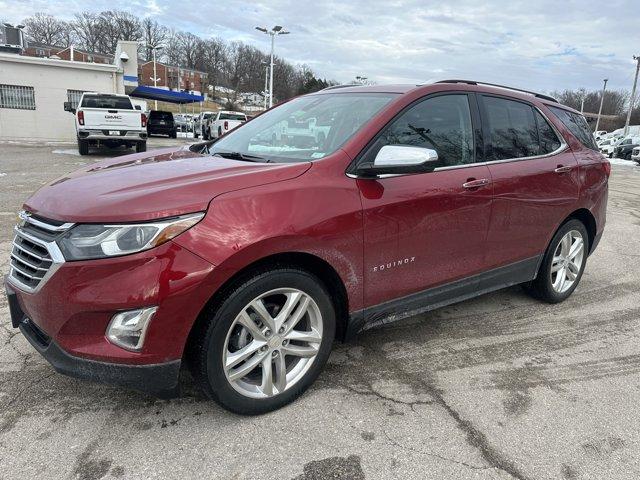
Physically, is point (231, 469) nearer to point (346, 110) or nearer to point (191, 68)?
point (346, 110)

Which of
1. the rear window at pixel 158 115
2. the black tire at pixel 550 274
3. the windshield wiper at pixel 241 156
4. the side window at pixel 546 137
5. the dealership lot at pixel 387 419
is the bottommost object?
the dealership lot at pixel 387 419

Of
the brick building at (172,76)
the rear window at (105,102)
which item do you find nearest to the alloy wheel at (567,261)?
the rear window at (105,102)

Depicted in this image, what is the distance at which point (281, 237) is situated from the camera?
7.91ft

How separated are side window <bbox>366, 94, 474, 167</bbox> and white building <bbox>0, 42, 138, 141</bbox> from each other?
2383 centimetres

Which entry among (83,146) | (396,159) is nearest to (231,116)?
(83,146)

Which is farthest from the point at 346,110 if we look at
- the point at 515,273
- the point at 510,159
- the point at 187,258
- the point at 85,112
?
the point at 85,112

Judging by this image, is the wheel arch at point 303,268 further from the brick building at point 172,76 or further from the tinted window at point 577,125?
the brick building at point 172,76

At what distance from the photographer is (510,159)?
367cm

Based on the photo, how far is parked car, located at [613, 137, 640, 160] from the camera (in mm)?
34356

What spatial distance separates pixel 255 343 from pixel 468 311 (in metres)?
2.32

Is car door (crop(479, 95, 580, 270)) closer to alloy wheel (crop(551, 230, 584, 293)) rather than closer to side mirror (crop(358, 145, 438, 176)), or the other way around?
alloy wheel (crop(551, 230, 584, 293))

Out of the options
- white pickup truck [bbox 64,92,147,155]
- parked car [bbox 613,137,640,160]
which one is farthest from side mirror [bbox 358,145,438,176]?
parked car [bbox 613,137,640,160]

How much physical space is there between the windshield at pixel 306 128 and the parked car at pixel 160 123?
88.1 ft

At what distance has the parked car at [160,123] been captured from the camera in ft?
93.6
